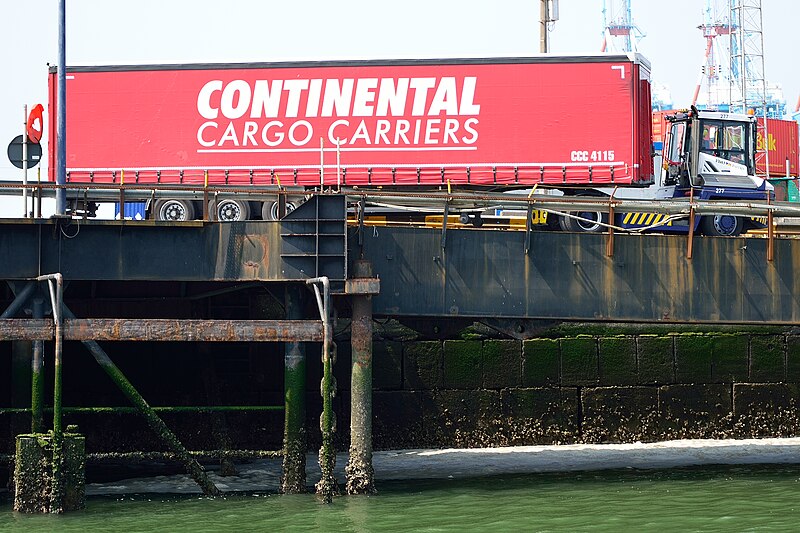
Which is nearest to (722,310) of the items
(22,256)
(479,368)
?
(479,368)

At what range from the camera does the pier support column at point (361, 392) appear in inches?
802

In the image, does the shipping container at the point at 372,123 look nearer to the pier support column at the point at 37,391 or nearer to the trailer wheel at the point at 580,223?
the trailer wheel at the point at 580,223

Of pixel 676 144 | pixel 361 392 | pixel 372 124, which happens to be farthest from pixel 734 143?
pixel 361 392

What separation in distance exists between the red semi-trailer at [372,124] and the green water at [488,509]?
8325 millimetres

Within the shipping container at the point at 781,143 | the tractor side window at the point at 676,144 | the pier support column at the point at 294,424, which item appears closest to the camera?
the pier support column at the point at 294,424

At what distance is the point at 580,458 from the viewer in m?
26.1

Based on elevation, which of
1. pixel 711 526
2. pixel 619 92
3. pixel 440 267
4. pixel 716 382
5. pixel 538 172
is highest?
pixel 619 92

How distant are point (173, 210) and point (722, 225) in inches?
501

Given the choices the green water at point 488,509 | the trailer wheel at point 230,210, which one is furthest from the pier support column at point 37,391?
the trailer wheel at point 230,210

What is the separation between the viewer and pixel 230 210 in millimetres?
27469

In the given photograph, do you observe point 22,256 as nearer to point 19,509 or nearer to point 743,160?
point 19,509

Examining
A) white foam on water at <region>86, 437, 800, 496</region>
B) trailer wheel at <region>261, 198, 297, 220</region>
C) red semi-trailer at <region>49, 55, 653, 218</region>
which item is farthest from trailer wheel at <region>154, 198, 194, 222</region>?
white foam on water at <region>86, 437, 800, 496</region>

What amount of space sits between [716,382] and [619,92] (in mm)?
7427

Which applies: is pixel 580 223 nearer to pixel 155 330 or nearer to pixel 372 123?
pixel 372 123
